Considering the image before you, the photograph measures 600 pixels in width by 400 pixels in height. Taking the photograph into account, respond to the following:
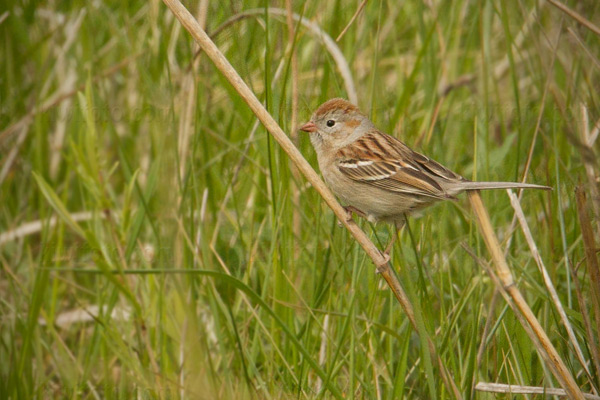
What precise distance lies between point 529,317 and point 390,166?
110cm

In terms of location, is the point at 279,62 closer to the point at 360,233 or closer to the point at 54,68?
the point at 360,233

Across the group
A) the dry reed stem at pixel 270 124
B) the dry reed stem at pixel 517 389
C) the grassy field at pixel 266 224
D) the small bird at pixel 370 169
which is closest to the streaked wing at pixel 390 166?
the small bird at pixel 370 169

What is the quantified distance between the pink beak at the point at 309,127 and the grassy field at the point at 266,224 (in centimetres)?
7

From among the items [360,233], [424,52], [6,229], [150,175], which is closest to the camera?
[360,233]

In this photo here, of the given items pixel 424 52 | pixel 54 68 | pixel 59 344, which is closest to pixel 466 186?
pixel 424 52

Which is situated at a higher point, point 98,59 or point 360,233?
point 98,59

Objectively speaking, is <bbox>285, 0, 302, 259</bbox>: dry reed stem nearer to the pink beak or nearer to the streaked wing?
the pink beak

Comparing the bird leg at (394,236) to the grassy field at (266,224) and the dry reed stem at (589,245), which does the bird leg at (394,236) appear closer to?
the grassy field at (266,224)

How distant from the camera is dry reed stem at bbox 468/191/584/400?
2.05m

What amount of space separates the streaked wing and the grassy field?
0.11 meters

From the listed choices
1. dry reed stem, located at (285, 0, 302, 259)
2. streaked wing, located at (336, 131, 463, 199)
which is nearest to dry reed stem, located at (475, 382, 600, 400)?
streaked wing, located at (336, 131, 463, 199)

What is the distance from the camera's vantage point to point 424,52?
11.6 feet

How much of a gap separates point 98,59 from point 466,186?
2.86 metres

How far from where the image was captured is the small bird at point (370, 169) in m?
2.79
